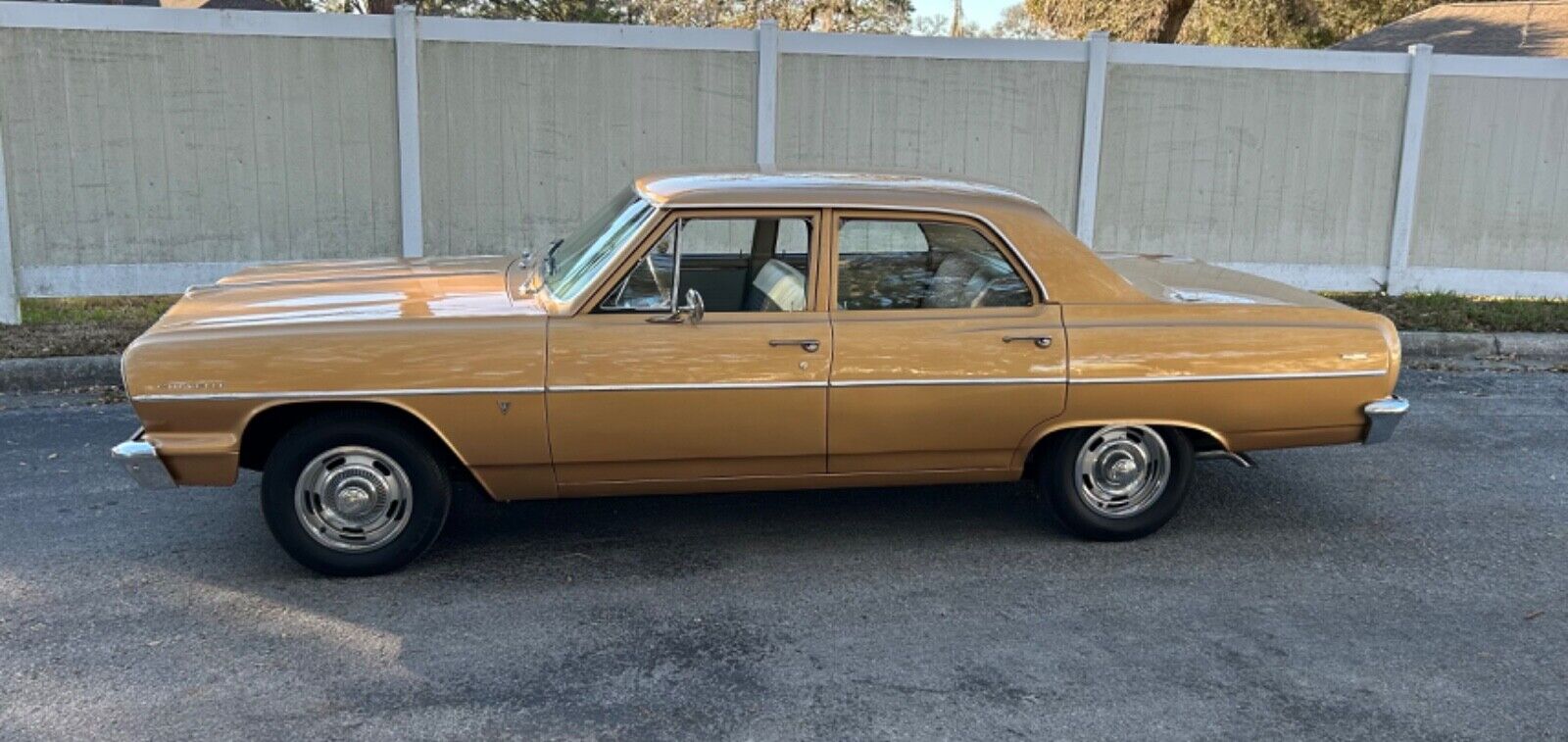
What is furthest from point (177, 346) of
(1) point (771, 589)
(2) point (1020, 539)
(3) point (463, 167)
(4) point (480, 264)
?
(3) point (463, 167)

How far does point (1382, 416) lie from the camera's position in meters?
5.19

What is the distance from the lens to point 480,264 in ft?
19.4

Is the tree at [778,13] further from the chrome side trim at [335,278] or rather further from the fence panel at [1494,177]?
the chrome side trim at [335,278]

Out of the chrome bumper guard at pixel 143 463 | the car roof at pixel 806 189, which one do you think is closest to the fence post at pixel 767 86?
the car roof at pixel 806 189

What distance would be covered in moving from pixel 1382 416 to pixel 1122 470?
1058 millimetres

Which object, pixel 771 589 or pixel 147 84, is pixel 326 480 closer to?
pixel 771 589

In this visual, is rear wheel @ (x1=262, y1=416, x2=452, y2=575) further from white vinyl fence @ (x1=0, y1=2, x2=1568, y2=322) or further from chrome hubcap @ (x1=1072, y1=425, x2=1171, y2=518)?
white vinyl fence @ (x1=0, y1=2, x2=1568, y2=322)

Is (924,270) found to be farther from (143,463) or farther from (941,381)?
(143,463)

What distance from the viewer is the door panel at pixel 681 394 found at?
15.4 feet

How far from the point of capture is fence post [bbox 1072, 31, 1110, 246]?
33.6 feet

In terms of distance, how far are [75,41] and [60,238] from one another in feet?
4.50

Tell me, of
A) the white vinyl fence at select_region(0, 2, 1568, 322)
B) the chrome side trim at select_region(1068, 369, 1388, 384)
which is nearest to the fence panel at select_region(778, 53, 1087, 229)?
the white vinyl fence at select_region(0, 2, 1568, 322)

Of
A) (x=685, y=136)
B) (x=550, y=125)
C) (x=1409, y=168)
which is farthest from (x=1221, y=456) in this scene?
(x=1409, y=168)

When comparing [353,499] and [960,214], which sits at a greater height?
[960,214]
